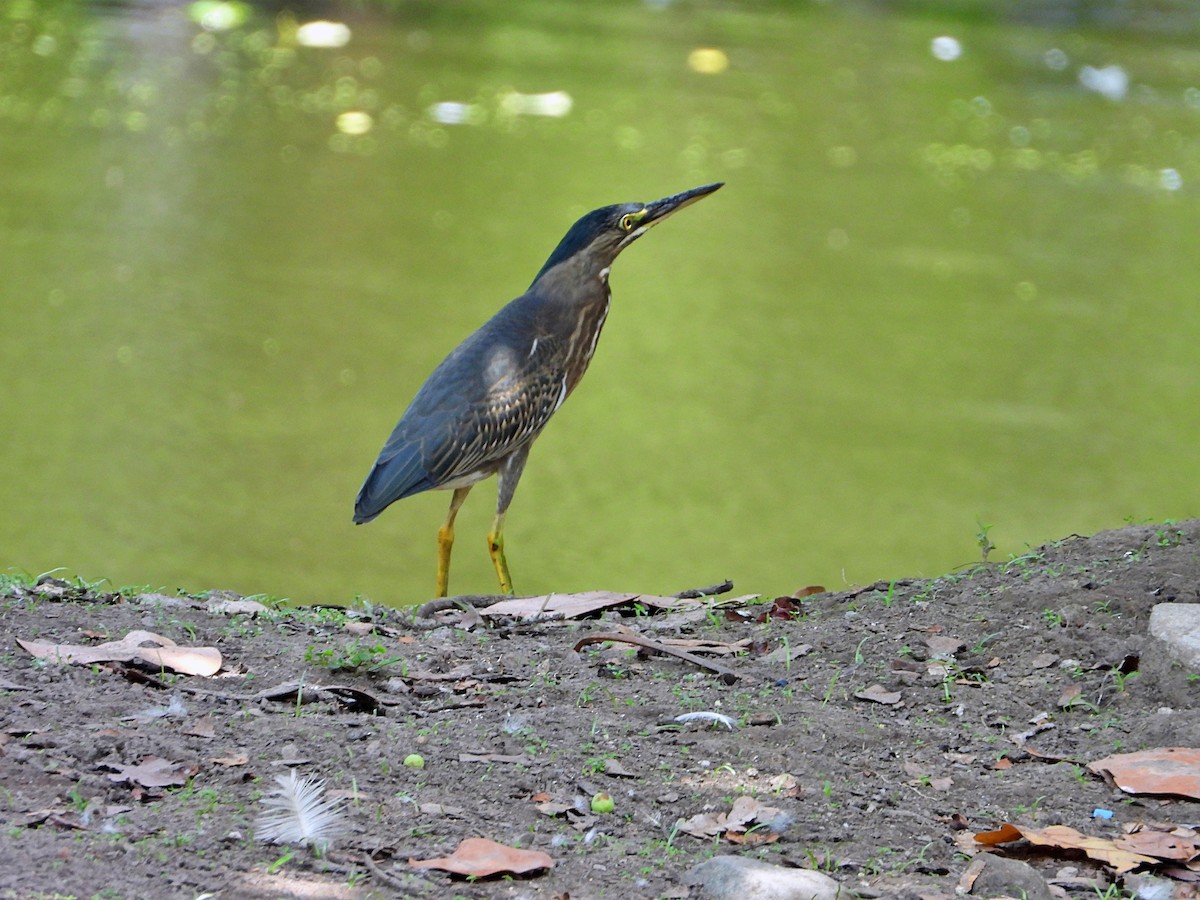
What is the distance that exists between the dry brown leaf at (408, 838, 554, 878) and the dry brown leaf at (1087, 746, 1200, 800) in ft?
3.68

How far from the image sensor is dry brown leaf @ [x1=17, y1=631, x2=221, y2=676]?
3104 millimetres

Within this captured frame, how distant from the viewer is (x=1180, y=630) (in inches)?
127

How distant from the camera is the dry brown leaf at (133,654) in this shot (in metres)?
3.10

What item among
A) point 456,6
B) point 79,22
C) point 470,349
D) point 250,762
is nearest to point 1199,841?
point 250,762

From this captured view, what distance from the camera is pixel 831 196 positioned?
1488 cm

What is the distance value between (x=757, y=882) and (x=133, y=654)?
149 cm

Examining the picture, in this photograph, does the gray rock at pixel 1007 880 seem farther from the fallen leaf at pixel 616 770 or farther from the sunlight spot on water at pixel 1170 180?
the sunlight spot on water at pixel 1170 180

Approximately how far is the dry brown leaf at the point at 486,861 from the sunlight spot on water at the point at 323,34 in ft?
58.7

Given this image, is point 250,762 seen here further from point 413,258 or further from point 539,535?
point 413,258

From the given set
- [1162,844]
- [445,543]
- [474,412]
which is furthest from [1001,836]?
[445,543]

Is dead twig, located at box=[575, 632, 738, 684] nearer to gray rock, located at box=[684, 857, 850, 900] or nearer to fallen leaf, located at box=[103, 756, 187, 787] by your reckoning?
gray rock, located at box=[684, 857, 850, 900]

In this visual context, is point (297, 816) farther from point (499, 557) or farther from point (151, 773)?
point (499, 557)

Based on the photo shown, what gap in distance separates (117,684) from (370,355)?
7350 mm

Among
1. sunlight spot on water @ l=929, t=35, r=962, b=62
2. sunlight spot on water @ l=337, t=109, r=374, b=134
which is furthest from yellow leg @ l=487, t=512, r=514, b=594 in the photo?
sunlight spot on water @ l=929, t=35, r=962, b=62
